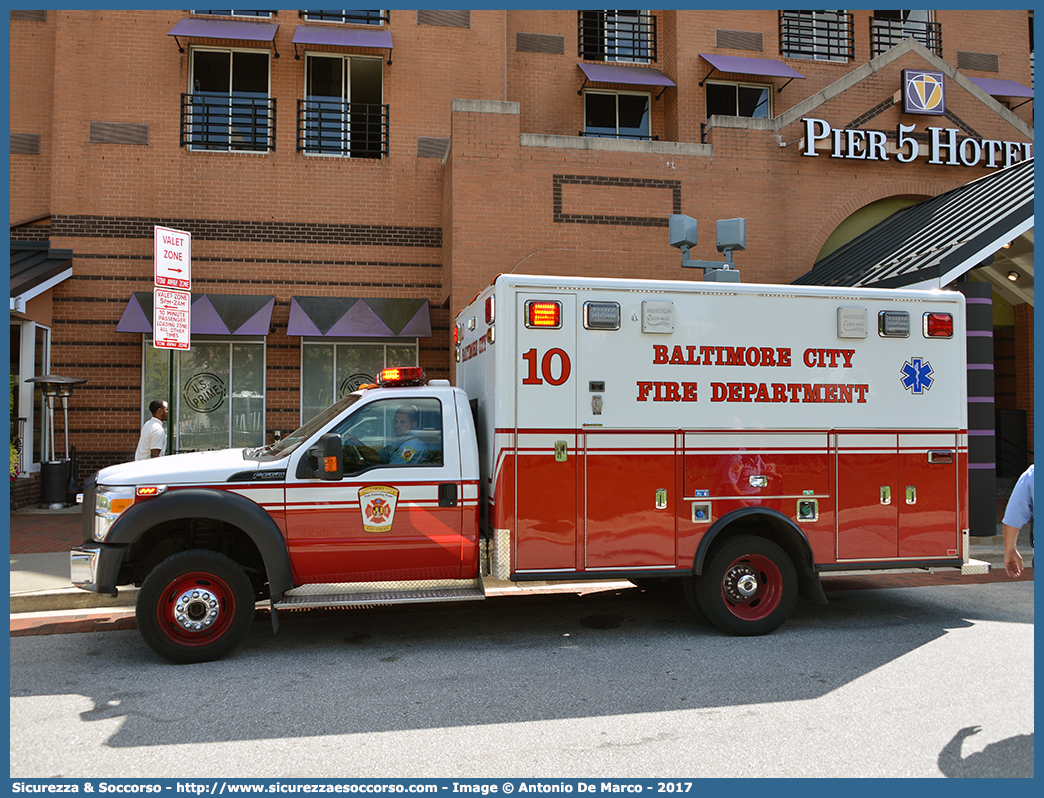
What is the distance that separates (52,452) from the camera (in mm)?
13281

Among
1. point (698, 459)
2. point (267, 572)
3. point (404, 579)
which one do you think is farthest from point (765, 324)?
point (267, 572)

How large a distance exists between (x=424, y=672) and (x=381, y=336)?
9055 millimetres

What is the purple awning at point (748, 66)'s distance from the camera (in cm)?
1669

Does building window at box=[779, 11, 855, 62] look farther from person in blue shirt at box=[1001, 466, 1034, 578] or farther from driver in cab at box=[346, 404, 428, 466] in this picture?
person in blue shirt at box=[1001, 466, 1034, 578]

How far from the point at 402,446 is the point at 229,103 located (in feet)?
37.4

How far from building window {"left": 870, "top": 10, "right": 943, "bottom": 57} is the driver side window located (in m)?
18.0

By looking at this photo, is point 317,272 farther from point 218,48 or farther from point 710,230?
→ point 710,230

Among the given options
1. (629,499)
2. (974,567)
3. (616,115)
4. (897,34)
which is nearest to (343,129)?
(616,115)

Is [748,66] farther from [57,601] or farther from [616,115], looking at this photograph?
[57,601]

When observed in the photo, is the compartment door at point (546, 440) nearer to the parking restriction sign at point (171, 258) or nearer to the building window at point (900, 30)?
the parking restriction sign at point (171, 258)

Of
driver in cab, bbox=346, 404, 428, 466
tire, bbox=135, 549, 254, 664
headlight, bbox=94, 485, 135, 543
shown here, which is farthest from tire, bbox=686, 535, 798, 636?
headlight, bbox=94, 485, 135, 543

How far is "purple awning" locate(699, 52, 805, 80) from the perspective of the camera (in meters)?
16.7

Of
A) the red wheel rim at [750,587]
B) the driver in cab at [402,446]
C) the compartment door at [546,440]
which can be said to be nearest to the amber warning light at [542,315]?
the compartment door at [546,440]
